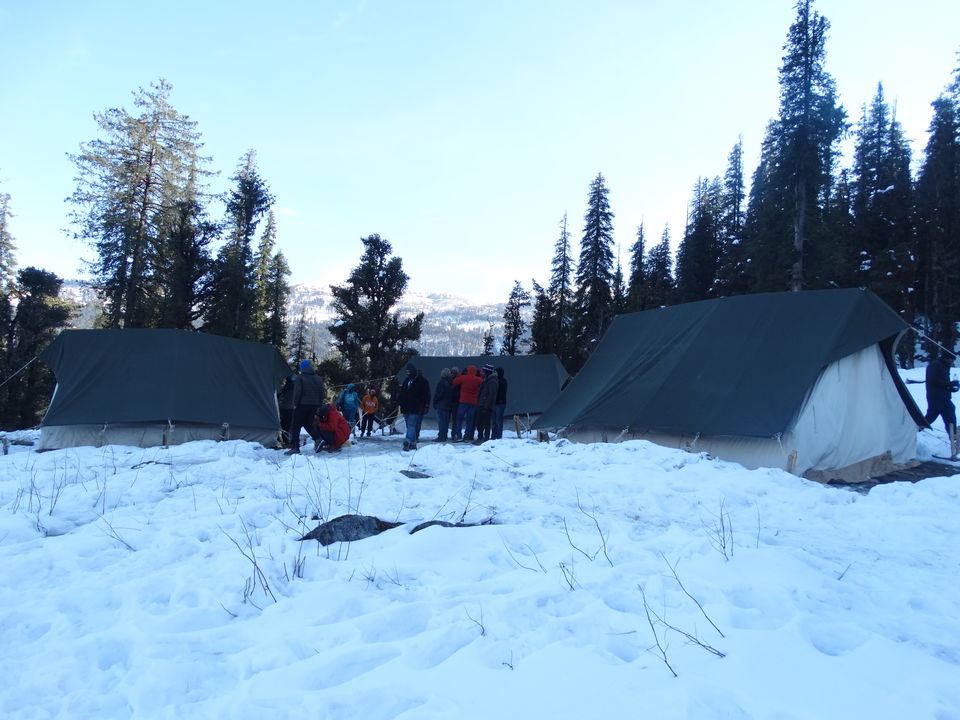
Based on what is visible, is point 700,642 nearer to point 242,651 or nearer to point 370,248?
point 242,651

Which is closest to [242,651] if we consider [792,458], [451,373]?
[792,458]

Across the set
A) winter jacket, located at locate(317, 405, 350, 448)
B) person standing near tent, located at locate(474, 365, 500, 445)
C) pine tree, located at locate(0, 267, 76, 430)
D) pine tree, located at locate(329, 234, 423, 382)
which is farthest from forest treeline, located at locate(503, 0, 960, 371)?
pine tree, located at locate(0, 267, 76, 430)

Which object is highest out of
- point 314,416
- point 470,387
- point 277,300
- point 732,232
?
point 732,232

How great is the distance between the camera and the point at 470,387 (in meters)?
12.6

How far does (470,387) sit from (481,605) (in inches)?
368

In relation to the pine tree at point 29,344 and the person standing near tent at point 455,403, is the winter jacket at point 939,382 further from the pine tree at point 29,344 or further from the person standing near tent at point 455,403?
the pine tree at point 29,344

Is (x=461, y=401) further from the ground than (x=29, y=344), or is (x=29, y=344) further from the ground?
(x=29, y=344)

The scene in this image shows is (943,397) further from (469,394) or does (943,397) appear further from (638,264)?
(638,264)

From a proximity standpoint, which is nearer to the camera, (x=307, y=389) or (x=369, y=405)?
(x=307, y=389)

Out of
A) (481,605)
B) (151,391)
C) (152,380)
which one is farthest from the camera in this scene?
(152,380)

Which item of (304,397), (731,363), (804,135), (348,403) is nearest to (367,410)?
(348,403)

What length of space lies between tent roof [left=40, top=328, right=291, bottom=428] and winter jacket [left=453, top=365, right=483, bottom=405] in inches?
166

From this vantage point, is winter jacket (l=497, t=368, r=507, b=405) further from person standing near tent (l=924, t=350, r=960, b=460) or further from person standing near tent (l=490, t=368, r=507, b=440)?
person standing near tent (l=924, t=350, r=960, b=460)

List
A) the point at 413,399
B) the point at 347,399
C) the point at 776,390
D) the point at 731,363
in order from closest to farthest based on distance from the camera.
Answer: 1. the point at 776,390
2. the point at 731,363
3. the point at 413,399
4. the point at 347,399
